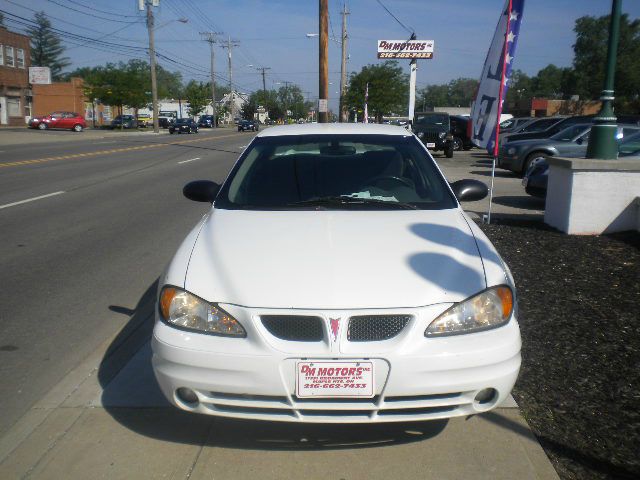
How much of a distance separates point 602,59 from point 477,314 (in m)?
85.6

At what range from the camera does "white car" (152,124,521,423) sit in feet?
8.57

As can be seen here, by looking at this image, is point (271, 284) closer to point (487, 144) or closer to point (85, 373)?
point (85, 373)

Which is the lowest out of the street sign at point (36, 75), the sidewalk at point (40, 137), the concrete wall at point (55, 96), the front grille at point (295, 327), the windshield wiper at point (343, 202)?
the sidewalk at point (40, 137)

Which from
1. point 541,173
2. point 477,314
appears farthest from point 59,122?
point 477,314

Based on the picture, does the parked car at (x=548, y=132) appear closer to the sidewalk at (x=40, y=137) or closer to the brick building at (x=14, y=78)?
the sidewalk at (x=40, y=137)

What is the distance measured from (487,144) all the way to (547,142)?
7.89 m

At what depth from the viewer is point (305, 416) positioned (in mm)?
2686

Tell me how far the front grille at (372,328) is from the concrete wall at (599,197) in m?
5.77

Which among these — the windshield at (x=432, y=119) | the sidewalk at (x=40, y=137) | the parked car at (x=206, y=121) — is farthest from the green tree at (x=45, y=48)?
the windshield at (x=432, y=119)

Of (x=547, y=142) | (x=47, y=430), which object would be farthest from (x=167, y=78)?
(x=47, y=430)

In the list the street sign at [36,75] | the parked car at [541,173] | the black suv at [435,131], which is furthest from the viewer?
the street sign at [36,75]

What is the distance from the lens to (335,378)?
2.60m

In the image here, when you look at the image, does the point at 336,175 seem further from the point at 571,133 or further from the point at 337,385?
the point at 571,133

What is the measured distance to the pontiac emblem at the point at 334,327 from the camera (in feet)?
8.59
